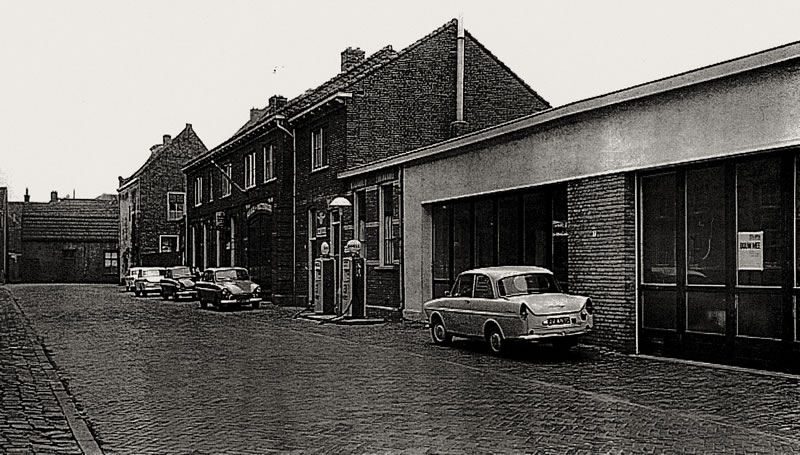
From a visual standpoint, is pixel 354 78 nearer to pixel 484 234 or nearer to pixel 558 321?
pixel 484 234

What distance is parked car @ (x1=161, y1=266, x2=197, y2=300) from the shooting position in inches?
1655

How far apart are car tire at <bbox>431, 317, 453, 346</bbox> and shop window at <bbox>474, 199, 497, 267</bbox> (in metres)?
3.00

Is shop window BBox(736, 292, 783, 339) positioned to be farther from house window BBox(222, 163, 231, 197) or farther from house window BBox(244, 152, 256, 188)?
house window BBox(222, 163, 231, 197)

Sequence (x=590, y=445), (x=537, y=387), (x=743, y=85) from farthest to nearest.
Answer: (x=743, y=85)
(x=537, y=387)
(x=590, y=445)

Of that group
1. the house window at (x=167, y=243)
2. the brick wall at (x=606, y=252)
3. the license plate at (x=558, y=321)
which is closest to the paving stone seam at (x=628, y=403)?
the license plate at (x=558, y=321)

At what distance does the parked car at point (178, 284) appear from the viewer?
42031 mm

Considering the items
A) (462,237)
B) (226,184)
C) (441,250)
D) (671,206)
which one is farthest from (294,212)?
(671,206)

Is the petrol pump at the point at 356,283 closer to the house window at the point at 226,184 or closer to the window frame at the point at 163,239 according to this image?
the house window at the point at 226,184

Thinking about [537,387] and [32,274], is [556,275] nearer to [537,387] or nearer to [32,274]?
[537,387]

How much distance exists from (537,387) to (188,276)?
34.0 m

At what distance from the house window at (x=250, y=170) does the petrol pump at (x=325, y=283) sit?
13531 mm

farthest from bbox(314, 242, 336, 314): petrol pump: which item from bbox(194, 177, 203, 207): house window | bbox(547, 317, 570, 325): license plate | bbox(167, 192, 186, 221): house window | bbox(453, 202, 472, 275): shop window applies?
bbox(167, 192, 186, 221): house window

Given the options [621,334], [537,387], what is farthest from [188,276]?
[537,387]

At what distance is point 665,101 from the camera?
1531cm
